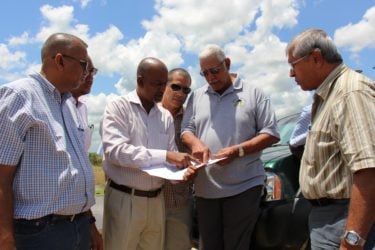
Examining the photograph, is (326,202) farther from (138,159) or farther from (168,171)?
(138,159)

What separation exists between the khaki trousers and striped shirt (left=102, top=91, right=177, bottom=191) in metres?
0.12

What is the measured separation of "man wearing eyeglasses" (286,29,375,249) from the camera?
2.14 m

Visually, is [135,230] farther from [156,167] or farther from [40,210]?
[40,210]

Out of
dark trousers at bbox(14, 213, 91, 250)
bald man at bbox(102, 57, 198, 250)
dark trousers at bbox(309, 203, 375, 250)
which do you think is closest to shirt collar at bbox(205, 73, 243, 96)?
bald man at bbox(102, 57, 198, 250)

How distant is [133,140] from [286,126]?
7.37ft

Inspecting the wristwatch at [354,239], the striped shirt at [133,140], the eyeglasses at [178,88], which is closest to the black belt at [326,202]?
the wristwatch at [354,239]

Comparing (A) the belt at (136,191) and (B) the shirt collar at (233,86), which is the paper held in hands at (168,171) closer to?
(A) the belt at (136,191)

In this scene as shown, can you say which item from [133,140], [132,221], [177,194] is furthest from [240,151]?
[132,221]

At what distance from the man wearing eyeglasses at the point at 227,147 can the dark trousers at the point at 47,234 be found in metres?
1.22

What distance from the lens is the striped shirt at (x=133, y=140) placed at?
10.8ft

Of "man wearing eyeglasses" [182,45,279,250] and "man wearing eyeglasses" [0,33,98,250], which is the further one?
"man wearing eyeglasses" [182,45,279,250]

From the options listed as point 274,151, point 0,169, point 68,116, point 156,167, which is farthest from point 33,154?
point 274,151

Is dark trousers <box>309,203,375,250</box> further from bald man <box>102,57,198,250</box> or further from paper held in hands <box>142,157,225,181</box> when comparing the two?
bald man <box>102,57,198,250</box>

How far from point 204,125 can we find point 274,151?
0.96 metres
